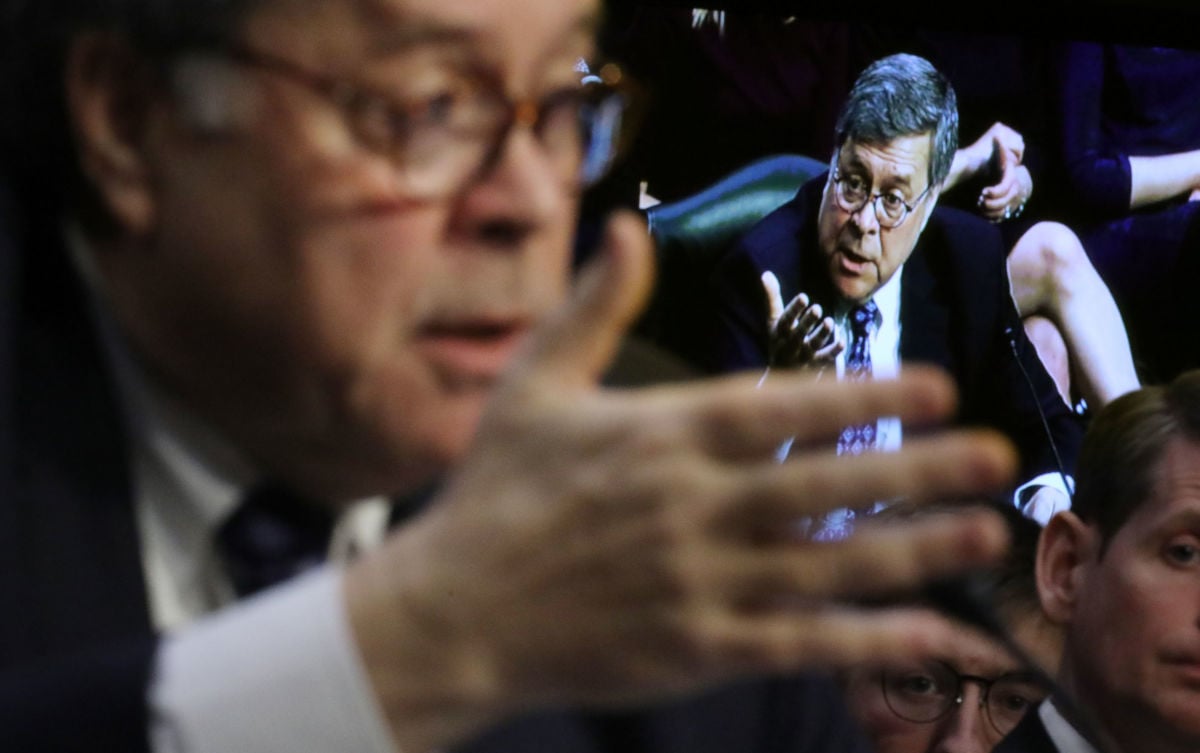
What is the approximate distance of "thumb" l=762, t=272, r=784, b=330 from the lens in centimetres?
289

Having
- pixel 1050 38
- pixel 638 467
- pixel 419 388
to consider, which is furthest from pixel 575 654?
pixel 1050 38

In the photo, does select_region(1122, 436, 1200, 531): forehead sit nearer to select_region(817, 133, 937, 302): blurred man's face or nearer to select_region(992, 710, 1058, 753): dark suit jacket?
select_region(992, 710, 1058, 753): dark suit jacket

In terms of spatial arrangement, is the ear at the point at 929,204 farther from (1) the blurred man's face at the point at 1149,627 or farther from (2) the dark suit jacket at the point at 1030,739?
(2) the dark suit jacket at the point at 1030,739

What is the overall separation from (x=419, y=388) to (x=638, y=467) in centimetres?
20

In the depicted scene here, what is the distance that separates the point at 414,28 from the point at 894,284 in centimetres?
238

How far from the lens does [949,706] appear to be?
2270 mm

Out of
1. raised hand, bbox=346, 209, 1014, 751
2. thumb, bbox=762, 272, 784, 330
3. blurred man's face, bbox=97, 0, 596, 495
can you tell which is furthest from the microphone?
raised hand, bbox=346, 209, 1014, 751

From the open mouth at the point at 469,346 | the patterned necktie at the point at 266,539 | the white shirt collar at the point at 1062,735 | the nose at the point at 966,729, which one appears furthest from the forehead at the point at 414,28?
the nose at the point at 966,729

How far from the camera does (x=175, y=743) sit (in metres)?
0.56

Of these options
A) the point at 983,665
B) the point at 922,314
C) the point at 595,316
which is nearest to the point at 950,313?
the point at 922,314

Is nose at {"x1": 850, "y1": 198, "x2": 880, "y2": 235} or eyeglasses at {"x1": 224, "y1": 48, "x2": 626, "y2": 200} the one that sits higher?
eyeglasses at {"x1": 224, "y1": 48, "x2": 626, "y2": 200}

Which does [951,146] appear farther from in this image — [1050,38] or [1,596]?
[1,596]

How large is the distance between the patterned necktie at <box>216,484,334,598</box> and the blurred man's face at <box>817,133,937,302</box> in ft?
7.41

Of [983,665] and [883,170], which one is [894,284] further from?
[983,665]
